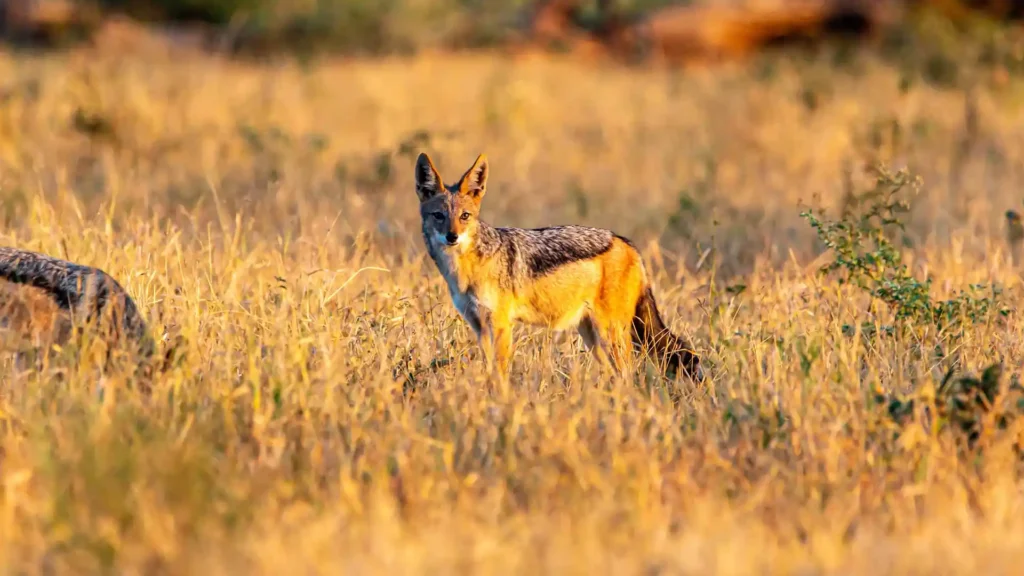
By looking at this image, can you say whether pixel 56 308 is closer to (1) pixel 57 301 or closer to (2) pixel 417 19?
(1) pixel 57 301

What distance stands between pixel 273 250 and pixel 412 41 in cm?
1715

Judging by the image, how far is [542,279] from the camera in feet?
24.4

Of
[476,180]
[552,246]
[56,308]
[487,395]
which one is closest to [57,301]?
[56,308]

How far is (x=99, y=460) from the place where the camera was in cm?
→ 475

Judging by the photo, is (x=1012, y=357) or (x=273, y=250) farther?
(x=273, y=250)

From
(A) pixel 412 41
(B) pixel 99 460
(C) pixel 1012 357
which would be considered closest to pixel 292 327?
(B) pixel 99 460

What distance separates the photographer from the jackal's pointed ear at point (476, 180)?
25.0 feet

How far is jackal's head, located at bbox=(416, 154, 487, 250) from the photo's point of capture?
292 inches

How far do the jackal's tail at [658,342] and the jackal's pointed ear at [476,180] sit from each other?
3.69ft

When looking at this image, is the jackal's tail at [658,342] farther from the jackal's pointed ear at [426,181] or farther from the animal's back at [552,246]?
the jackal's pointed ear at [426,181]

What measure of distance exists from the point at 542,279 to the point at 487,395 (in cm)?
144

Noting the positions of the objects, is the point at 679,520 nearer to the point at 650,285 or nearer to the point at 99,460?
the point at 99,460

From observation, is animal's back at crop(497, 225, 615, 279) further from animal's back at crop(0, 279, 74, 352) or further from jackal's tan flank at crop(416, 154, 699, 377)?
animal's back at crop(0, 279, 74, 352)

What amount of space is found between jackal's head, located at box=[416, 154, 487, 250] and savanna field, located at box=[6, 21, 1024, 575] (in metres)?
0.45
